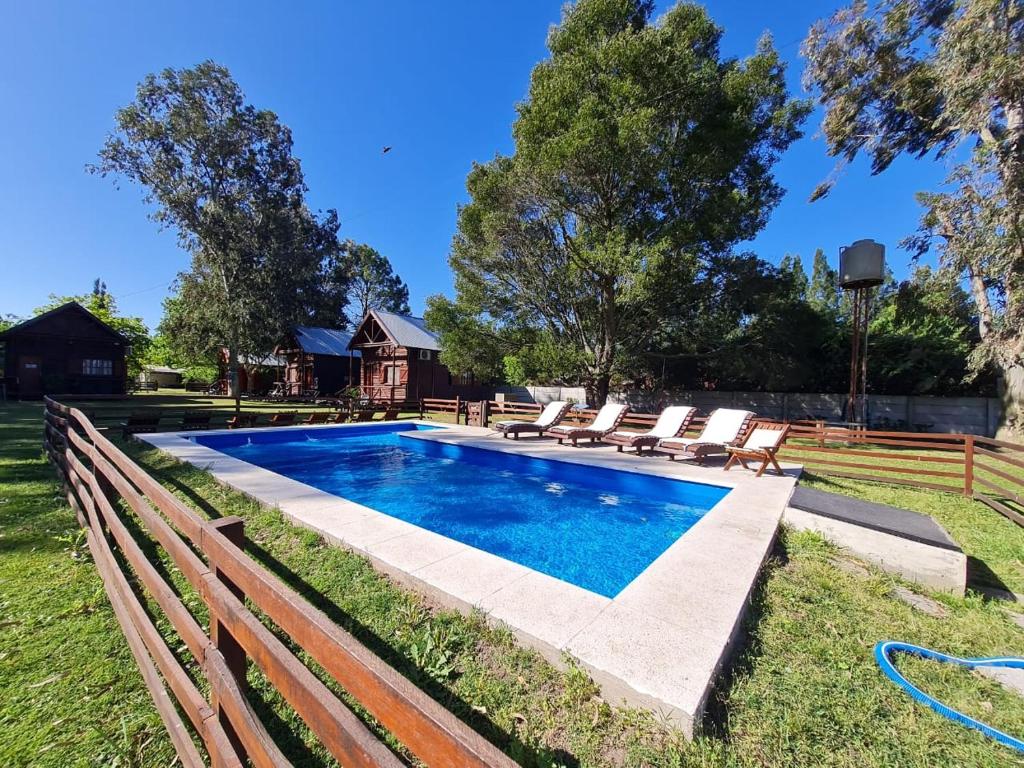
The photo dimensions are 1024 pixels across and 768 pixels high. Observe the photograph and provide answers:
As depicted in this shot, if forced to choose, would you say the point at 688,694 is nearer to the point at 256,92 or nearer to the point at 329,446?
the point at 329,446

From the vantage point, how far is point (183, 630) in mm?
1766

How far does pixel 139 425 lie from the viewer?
10617mm

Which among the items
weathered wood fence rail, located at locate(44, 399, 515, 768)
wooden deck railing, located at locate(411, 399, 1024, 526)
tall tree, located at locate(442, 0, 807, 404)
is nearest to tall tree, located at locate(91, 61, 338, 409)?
tall tree, located at locate(442, 0, 807, 404)

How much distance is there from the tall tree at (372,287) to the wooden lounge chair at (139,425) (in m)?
38.3

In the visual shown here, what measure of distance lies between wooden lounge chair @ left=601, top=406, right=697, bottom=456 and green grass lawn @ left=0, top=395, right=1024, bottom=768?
18.8ft

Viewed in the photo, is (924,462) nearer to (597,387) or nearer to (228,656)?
(597,387)

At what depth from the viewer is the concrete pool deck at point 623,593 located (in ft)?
7.19

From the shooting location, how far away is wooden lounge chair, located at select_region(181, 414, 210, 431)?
38.0 feet

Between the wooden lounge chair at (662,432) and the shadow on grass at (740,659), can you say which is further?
the wooden lounge chair at (662,432)

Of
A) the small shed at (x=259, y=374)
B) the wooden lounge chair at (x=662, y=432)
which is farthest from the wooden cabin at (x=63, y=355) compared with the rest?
the wooden lounge chair at (x=662, y=432)

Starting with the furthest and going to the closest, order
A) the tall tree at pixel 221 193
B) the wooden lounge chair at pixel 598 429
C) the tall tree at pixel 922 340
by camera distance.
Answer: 1. the tall tree at pixel 221 193
2. the tall tree at pixel 922 340
3. the wooden lounge chair at pixel 598 429

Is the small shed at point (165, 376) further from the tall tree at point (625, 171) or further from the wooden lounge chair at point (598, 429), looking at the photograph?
the wooden lounge chair at point (598, 429)

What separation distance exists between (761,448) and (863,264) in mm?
11364

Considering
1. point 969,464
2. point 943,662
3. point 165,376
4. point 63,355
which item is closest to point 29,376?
point 63,355
